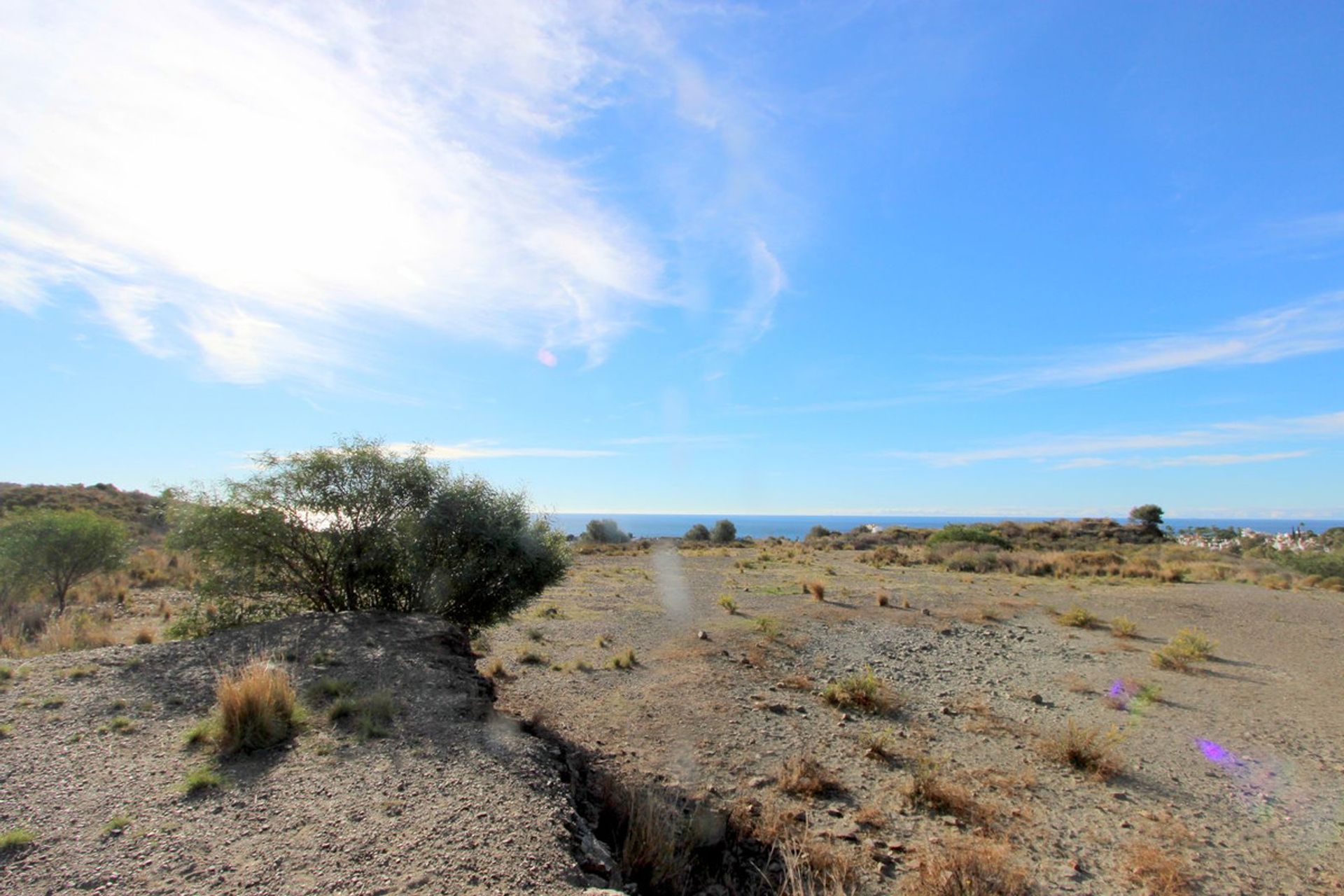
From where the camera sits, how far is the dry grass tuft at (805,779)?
7.52 metres

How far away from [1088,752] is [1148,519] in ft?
201

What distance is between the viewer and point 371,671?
776 centimetres

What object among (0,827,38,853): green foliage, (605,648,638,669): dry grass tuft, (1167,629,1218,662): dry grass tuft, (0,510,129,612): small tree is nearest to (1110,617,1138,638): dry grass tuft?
(1167,629,1218,662): dry grass tuft

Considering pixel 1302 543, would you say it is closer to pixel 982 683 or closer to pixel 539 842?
pixel 982 683

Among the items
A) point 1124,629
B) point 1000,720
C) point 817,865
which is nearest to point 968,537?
point 1124,629

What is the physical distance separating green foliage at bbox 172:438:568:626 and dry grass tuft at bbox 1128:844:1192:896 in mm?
8446

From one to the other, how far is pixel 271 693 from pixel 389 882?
3050 millimetres

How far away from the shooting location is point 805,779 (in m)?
7.59

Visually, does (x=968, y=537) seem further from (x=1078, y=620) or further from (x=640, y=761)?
(x=640, y=761)

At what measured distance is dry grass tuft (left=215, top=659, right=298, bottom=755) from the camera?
5828mm

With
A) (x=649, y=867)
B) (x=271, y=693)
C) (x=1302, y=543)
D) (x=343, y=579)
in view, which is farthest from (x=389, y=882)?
(x=1302, y=543)

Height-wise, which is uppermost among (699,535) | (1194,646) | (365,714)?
(699,535)

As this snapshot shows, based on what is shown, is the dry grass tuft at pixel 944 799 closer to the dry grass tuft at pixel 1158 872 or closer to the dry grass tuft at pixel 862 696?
the dry grass tuft at pixel 1158 872

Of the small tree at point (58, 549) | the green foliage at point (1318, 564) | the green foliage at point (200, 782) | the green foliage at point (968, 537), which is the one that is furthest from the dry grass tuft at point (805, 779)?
the green foliage at point (968, 537)
